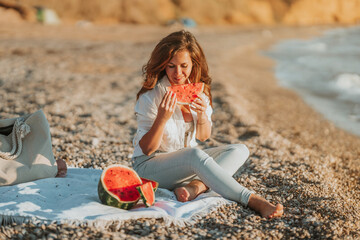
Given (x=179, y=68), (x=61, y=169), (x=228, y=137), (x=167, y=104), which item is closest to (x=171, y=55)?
(x=179, y=68)

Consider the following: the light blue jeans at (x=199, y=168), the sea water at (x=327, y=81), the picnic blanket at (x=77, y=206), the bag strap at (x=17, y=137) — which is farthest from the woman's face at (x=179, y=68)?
the sea water at (x=327, y=81)

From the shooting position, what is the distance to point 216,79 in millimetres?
10188

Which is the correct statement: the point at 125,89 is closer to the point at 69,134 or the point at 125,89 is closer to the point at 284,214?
the point at 69,134

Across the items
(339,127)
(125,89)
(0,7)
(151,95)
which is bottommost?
(339,127)

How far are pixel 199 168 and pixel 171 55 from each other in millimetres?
986

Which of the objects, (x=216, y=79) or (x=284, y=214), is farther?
(x=216, y=79)

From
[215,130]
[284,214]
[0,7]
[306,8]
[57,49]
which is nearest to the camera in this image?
[284,214]

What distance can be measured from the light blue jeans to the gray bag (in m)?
0.81

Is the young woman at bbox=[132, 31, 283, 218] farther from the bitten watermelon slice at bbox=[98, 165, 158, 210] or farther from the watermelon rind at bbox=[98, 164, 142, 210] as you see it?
the watermelon rind at bbox=[98, 164, 142, 210]

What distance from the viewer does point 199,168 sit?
10.6 ft

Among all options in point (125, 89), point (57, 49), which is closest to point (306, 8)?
point (57, 49)

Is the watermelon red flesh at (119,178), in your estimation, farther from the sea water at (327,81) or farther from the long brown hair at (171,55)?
the sea water at (327,81)

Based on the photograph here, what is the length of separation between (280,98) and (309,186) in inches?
225

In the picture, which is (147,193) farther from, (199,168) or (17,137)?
(17,137)
